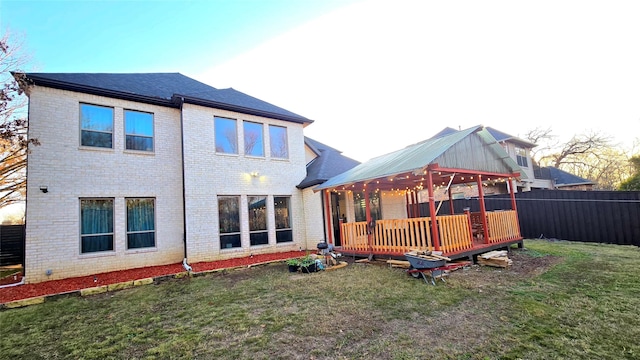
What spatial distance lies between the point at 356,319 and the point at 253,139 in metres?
8.86

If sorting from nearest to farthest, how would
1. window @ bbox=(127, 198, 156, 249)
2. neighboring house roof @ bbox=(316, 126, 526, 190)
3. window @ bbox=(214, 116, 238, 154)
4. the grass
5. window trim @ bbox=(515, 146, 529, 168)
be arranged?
the grass
neighboring house roof @ bbox=(316, 126, 526, 190)
window @ bbox=(127, 198, 156, 249)
window @ bbox=(214, 116, 238, 154)
window trim @ bbox=(515, 146, 529, 168)

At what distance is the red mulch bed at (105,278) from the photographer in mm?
6539

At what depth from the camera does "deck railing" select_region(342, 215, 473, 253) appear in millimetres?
7609

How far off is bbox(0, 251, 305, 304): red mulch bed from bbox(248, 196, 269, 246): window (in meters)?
1.02

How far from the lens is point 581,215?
11.2 metres

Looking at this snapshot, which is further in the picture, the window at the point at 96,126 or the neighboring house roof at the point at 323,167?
the neighboring house roof at the point at 323,167

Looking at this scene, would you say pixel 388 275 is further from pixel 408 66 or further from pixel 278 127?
pixel 408 66

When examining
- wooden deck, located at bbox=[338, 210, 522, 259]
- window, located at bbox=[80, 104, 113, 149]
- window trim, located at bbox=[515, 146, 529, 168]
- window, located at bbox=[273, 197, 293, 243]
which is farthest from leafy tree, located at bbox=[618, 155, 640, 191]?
window, located at bbox=[80, 104, 113, 149]

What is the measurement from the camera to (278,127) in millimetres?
12258

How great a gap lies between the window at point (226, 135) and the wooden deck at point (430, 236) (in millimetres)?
5415

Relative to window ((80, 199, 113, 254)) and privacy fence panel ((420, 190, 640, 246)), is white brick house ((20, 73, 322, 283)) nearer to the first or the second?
window ((80, 199, 113, 254))

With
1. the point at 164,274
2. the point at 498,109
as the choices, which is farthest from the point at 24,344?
the point at 498,109

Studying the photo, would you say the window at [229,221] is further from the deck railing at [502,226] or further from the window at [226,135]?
the deck railing at [502,226]

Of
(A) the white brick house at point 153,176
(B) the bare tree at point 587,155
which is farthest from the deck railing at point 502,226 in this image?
(B) the bare tree at point 587,155
